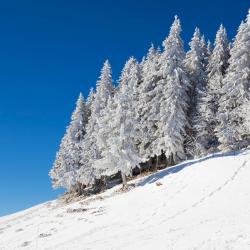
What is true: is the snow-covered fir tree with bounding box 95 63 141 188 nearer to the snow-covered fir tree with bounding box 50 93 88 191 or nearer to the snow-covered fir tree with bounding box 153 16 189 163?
the snow-covered fir tree with bounding box 153 16 189 163

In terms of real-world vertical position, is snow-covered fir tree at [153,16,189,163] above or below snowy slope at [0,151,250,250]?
above

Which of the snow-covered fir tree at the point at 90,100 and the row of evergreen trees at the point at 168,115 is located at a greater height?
the snow-covered fir tree at the point at 90,100

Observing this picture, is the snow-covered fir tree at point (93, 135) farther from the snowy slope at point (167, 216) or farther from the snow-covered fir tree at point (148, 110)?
Answer: the snowy slope at point (167, 216)

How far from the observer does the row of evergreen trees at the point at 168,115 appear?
46.4 metres

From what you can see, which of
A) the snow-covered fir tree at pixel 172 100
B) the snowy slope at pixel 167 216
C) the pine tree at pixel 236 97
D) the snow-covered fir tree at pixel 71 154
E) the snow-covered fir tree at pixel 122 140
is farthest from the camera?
the snow-covered fir tree at pixel 71 154

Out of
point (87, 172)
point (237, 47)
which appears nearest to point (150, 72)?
point (237, 47)

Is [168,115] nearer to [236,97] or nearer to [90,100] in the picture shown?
[236,97]

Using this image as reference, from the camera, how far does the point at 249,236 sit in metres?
18.0

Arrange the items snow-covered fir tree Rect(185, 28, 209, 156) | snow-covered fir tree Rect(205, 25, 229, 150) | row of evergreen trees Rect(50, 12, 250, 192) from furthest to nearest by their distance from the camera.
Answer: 1. snow-covered fir tree Rect(205, 25, 229, 150)
2. snow-covered fir tree Rect(185, 28, 209, 156)
3. row of evergreen trees Rect(50, 12, 250, 192)

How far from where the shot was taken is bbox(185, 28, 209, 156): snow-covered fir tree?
5038cm

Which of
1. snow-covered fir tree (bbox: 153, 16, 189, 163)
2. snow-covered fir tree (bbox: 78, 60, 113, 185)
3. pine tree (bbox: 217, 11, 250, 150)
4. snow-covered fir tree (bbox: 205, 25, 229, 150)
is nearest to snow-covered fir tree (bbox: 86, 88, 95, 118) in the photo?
snow-covered fir tree (bbox: 78, 60, 113, 185)

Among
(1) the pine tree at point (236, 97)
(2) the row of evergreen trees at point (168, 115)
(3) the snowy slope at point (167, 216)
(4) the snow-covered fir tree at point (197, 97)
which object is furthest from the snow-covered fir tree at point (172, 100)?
(3) the snowy slope at point (167, 216)

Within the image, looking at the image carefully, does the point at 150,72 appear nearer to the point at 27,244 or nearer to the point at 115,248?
the point at 27,244

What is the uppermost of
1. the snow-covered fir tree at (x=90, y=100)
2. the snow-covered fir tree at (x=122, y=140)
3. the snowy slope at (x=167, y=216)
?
the snow-covered fir tree at (x=90, y=100)
